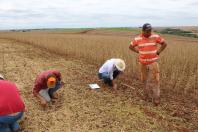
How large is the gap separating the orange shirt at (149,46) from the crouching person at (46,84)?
1.98 metres

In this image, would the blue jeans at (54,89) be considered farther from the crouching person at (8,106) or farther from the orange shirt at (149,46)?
the orange shirt at (149,46)

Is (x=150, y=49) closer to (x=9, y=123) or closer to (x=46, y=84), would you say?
(x=46, y=84)

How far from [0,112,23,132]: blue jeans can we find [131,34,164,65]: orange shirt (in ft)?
10.9

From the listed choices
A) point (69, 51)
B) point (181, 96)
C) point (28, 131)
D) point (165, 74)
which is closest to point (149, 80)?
point (181, 96)

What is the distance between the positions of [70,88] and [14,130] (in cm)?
283

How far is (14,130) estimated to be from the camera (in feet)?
18.1

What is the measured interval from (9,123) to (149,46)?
142 inches

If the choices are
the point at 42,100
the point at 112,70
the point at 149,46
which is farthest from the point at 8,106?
the point at 149,46

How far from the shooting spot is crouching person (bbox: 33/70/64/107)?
21.3ft

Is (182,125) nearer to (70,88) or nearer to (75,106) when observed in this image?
(75,106)

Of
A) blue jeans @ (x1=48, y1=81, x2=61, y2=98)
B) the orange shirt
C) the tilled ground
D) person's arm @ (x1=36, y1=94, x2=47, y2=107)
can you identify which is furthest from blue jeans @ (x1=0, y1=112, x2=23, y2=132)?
the orange shirt

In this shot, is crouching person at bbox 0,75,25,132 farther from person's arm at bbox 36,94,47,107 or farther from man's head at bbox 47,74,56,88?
person's arm at bbox 36,94,47,107

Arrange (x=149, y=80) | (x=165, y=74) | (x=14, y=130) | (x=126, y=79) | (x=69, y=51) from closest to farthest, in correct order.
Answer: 1. (x=14, y=130)
2. (x=149, y=80)
3. (x=126, y=79)
4. (x=165, y=74)
5. (x=69, y=51)

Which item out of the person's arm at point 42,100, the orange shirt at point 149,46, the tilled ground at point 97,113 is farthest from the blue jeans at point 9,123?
the orange shirt at point 149,46
